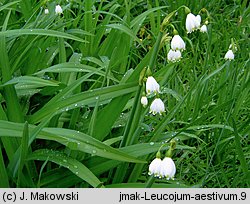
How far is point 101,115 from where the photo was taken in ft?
7.09

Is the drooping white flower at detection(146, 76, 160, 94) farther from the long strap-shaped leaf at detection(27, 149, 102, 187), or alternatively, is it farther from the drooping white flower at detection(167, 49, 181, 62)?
the long strap-shaped leaf at detection(27, 149, 102, 187)

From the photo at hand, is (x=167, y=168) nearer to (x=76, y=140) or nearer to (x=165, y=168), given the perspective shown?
(x=165, y=168)

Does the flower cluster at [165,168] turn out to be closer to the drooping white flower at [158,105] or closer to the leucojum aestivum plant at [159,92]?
the leucojum aestivum plant at [159,92]

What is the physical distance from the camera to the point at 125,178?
7.22 ft

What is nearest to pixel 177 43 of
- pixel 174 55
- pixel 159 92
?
pixel 174 55

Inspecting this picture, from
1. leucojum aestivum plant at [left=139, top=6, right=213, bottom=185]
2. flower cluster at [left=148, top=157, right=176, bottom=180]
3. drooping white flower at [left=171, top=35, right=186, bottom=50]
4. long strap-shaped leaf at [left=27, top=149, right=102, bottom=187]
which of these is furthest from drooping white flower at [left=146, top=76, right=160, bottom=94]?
long strap-shaped leaf at [left=27, top=149, right=102, bottom=187]

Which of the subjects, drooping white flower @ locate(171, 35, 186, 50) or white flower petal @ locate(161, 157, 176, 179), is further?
drooping white flower @ locate(171, 35, 186, 50)

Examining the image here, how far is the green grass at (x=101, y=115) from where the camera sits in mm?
1996

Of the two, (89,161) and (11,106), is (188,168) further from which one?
(11,106)

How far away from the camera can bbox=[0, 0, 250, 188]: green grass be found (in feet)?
6.55

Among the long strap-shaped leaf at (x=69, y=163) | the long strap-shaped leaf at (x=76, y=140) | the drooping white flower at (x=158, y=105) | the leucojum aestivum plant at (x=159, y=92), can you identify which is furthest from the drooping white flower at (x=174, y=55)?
the long strap-shaped leaf at (x=69, y=163)

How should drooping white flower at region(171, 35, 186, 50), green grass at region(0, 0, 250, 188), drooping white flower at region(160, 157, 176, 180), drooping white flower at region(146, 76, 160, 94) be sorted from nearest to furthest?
drooping white flower at region(160, 157, 176, 180)
drooping white flower at region(146, 76, 160, 94)
drooping white flower at region(171, 35, 186, 50)
green grass at region(0, 0, 250, 188)
